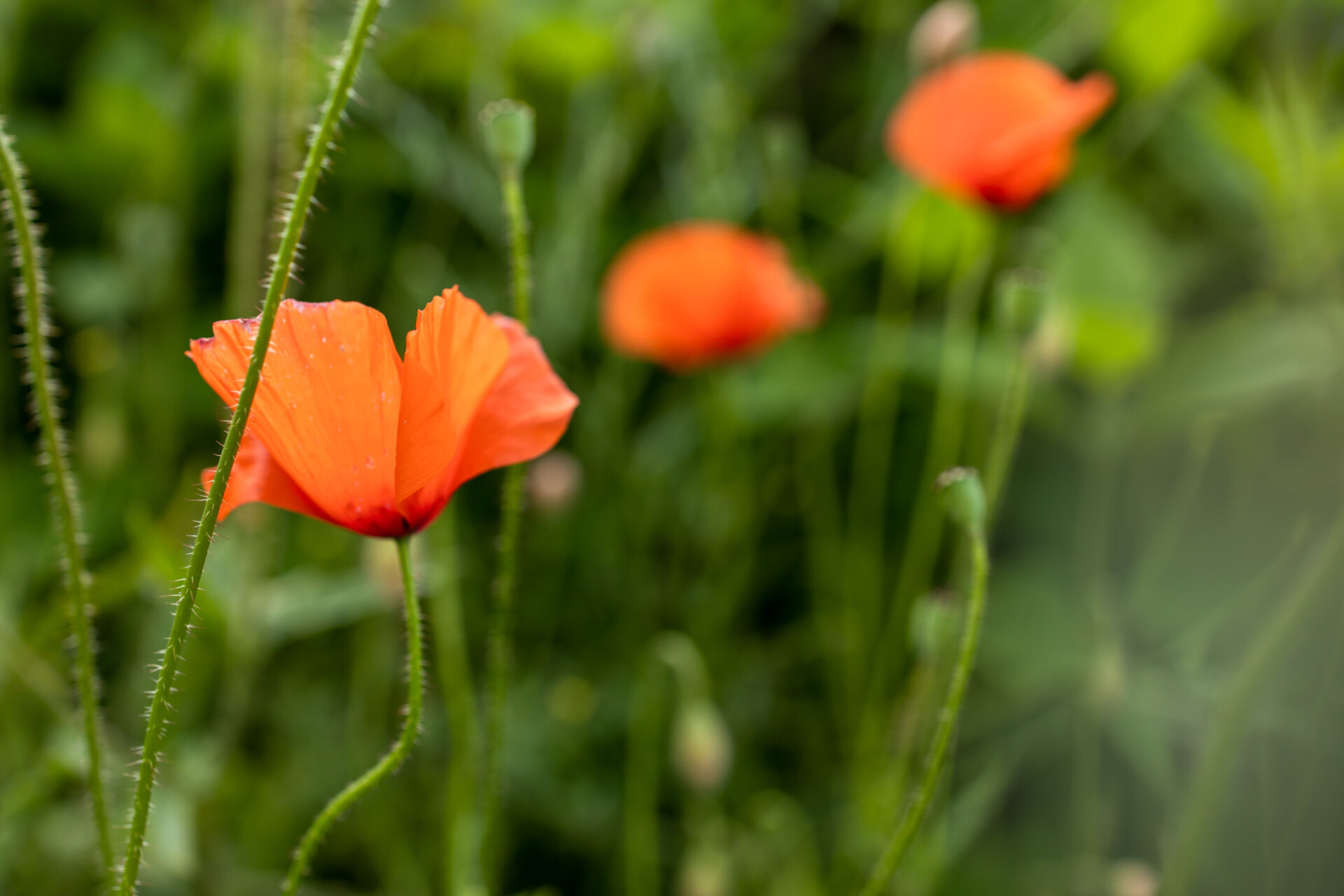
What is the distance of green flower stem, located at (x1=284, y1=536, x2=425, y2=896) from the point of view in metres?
0.25

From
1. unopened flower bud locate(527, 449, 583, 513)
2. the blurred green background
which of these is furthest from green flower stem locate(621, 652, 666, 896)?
unopened flower bud locate(527, 449, 583, 513)

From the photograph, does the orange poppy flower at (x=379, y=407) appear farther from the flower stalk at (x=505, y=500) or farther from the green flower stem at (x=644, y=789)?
the green flower stem at (x=644, y=789)

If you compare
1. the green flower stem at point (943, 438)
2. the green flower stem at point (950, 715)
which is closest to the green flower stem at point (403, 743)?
the green flower stem at point (950, 715)

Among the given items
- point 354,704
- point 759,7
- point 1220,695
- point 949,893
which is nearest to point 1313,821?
point 1220,695

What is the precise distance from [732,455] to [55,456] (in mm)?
630

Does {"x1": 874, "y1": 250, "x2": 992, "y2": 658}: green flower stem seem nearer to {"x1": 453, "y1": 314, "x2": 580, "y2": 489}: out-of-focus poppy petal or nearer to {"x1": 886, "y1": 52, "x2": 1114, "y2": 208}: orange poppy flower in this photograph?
{"x1": 886, "y1": 52, "x2": 1114, "y2": 208}: orange poppy flower

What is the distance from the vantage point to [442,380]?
0.87ft

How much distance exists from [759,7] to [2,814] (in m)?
0.85

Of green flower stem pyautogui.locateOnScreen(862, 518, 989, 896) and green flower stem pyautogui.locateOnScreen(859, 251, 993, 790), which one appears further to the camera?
green flower stem pyautogui.locateOnScreen(859, 251, 993, 790)

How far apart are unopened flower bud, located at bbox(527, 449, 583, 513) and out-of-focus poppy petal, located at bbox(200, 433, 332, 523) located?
1.43 ft

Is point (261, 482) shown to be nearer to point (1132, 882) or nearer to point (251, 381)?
point (251, 381)

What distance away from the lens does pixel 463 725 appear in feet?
1.60

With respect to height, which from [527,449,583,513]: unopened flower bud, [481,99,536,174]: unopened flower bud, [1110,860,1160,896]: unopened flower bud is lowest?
[1110,860,1160,896]: unopened flower bud

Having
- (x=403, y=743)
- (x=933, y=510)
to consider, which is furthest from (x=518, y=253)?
(x=933, y=510)
